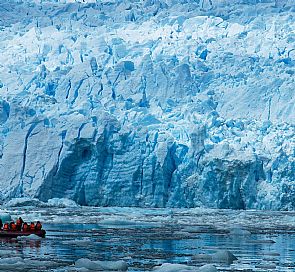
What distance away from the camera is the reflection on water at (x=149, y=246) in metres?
10.9

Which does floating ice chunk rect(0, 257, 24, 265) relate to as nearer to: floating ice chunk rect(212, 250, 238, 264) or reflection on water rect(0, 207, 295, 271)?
reflection on water rect(0, 207, 295, 271)

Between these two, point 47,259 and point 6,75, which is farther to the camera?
point 6,75

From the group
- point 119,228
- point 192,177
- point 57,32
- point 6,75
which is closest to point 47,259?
point 119,228

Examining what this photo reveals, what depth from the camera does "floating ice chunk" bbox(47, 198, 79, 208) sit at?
2991 cm

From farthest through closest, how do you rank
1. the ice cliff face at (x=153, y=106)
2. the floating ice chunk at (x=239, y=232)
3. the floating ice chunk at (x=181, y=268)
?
the ice cliff face at (x=153, y=106) → the floating ice chunk at (x=239, y=232) → the floating ice chunk at (x=181, y=268)

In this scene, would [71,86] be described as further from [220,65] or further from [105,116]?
[220,65]

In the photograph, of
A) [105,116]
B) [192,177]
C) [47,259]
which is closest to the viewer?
[47,259]

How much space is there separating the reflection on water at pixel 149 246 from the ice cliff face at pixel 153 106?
10.9 metres

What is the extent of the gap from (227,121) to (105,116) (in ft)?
16.9

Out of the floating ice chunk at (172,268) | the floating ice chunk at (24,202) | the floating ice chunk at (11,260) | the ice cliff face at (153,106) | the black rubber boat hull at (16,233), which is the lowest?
the floating ice chunk at (172,268)

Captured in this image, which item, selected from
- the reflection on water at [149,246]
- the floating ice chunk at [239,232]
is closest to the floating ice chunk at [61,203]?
the reflection on water at [149,246]

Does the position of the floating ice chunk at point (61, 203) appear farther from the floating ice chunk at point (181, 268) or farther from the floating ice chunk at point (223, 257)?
the floating ice chunk at point (181, 268)

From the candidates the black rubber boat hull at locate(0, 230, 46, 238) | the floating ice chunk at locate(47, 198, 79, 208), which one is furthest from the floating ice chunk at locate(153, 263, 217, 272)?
the floating ice chunk at locate(47, 198, 79, 208)

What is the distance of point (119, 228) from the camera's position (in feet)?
63.3
